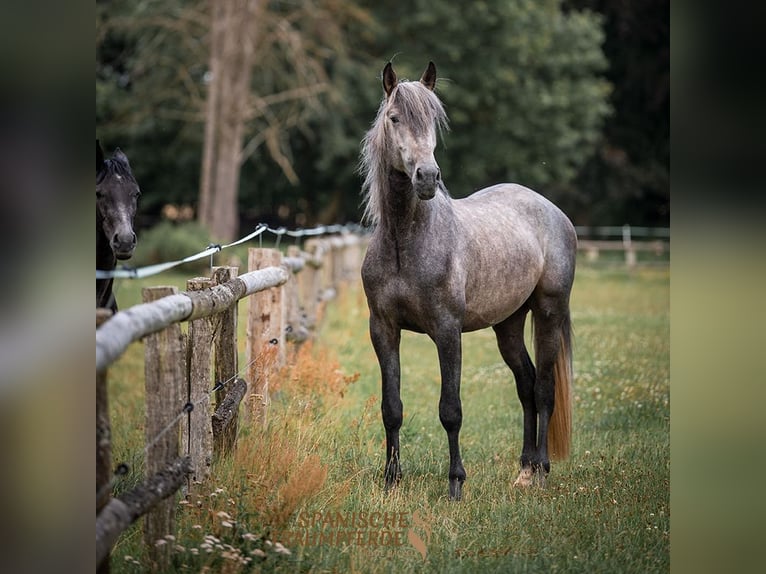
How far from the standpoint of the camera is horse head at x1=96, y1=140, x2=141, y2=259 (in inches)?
148

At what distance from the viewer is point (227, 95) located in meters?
21.3

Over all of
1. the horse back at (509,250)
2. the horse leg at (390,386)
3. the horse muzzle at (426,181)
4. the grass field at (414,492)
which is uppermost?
the horse muzzle at (426,181)

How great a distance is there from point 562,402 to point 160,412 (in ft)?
9.77

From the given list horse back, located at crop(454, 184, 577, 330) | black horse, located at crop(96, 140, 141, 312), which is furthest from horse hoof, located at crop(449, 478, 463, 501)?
black horse, located at crop(96, 140, 141, 312)

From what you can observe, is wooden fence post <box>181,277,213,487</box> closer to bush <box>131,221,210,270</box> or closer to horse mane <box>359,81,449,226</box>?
horse mane <box>359,81,449,226</box>

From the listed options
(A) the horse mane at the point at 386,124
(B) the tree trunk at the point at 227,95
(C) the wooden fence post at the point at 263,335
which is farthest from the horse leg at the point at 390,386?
(B) the tree trunk at the point at 227,95

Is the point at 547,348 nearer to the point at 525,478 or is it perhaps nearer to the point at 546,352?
the point at 546,352

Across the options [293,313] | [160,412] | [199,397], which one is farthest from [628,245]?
[160,412]

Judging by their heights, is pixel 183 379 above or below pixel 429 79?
below

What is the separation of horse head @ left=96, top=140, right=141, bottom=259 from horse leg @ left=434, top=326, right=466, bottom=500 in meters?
1.68

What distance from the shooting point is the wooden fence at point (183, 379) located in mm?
2543

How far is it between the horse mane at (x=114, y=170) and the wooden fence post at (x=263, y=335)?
1.38m

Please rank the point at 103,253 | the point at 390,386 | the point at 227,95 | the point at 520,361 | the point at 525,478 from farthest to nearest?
the point at 227,95, the point at 520,361, the point at 525,478, the point at 390,386, the point at 103,253

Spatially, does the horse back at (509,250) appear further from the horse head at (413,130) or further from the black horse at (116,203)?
the black horse at (116,203)
